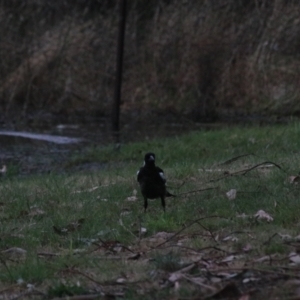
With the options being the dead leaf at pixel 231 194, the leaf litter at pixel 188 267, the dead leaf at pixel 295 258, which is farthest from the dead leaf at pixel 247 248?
the dead leaf at pixel 231 194

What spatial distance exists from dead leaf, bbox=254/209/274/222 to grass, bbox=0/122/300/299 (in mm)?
57

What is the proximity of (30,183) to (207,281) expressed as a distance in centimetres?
712

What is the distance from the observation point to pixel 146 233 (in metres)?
8.25

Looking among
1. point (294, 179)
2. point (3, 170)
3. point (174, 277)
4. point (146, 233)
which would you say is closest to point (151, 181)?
point (146, 233)

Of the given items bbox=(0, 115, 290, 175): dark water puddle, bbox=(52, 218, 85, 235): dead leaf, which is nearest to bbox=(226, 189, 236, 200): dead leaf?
bbox=(52, 218, 85, 235): dead leaf

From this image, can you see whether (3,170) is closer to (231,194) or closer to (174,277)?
(231,194)

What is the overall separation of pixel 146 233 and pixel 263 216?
1117 mm

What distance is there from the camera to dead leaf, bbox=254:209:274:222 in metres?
8.06

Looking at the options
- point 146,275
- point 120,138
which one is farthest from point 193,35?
point 146,275

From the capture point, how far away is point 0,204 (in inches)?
431

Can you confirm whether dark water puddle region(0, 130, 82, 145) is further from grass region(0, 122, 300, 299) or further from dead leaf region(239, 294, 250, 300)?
dead leaf region(239, 294, 250, 300)

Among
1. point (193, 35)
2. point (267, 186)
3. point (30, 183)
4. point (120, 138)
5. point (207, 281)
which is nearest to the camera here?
point (207, 281)

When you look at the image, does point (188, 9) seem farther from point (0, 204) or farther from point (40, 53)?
point (0, 204)

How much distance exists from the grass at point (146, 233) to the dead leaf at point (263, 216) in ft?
0.19
